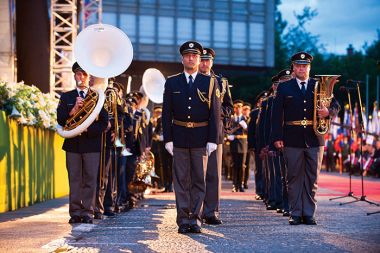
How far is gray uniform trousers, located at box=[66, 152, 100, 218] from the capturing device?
39.7 ft

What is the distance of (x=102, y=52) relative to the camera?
42.9 feet

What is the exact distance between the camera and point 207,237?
998 cm

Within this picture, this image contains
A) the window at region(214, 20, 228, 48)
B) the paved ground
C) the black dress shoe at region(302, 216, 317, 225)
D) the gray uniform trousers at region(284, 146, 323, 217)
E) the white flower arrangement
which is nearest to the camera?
the paved ground

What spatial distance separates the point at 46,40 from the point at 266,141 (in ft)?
40.5

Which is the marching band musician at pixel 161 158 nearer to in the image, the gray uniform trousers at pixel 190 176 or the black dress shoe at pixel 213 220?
the black dress shoe at pixel 213 220

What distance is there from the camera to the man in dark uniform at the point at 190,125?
10992 millimetres

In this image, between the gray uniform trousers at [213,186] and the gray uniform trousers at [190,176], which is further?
the gray uniform trousers at [213,186]

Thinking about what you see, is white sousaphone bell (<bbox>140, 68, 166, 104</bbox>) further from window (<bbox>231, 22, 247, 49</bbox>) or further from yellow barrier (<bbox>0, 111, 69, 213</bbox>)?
window (<bbox>231, 22, 247, 49</bbox>)

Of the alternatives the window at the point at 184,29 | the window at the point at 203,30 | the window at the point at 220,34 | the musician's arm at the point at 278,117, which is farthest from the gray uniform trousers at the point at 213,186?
the window at the point at 220,34

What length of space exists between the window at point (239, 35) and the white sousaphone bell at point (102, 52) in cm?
5508

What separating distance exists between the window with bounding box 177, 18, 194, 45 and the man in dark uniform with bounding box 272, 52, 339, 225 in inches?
2171

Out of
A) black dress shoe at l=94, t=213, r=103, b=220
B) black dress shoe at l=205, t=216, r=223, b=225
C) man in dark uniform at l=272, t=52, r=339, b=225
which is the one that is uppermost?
man in dark uniform at l=272, t=52, r=339, b=225

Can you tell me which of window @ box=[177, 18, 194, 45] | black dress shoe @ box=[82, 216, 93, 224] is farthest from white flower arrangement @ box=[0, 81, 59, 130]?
window @ box=[177, 18, 194, 45]

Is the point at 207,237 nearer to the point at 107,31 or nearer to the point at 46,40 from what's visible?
the point at 107,31
